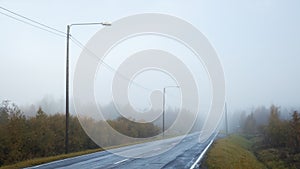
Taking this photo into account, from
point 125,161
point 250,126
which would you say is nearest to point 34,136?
point 125,161

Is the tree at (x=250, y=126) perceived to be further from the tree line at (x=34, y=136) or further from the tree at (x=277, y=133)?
the tree line at (x=34, y=136)

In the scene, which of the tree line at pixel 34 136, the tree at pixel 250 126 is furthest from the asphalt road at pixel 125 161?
the tree at pixel 250 126

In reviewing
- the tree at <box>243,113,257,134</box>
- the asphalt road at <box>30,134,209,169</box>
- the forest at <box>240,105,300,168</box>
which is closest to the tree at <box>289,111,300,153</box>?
the forest at <box>240,105,300,168</box>

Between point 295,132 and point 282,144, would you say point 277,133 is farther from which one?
point 295,132

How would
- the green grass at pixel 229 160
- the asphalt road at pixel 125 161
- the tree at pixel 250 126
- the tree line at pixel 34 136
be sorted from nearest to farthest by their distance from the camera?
the asphalt road at pixel 125 161 < the green grass at pixel 229 160 < the tree line at pixel 34 136 < the tree at pixel 250 126

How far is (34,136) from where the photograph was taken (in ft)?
76.7

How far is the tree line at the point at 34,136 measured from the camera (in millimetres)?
20562

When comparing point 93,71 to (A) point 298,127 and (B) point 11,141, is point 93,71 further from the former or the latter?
(A) point 298,127

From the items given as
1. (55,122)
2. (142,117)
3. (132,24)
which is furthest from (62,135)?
(142,117)

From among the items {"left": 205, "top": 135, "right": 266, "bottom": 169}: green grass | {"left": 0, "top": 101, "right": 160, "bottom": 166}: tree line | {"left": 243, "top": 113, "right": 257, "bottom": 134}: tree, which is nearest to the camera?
{"left": 205, "top": 135, "right": 266, "bottom": 169}: green grass

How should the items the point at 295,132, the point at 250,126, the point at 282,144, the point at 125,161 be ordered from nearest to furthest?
the point at 125,161 < the point at 295,132 < the point at 282,144 < the point at 250,126

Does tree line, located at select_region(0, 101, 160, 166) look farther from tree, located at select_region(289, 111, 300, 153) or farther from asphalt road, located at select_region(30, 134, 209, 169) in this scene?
tree, located at select_region(289, 111, 300, 153)

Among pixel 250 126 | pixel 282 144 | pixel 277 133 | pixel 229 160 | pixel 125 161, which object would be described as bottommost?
pixel 250 126

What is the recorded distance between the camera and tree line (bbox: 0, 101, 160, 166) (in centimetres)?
2056
